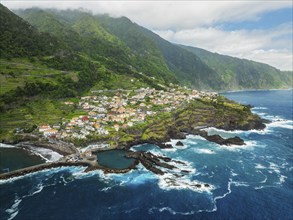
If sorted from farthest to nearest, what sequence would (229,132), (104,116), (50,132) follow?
(229,132), (104,116), (50,132)

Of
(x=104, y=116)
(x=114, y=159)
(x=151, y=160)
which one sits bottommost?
(x=114, y=159)

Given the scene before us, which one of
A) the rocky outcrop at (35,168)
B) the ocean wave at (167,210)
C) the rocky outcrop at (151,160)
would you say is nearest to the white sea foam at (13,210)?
the rocky outcrop at (35,168)

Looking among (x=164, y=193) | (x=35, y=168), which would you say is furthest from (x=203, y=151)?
(x=35, y=168)

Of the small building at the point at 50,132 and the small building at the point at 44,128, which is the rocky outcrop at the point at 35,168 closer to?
the small building at the point at 50,132

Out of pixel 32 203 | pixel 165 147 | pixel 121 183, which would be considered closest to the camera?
pixel 32 203

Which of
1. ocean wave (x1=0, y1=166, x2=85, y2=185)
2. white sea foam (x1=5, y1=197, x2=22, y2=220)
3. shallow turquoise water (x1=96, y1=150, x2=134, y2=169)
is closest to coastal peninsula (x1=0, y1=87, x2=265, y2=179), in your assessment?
ocean wave (x1=0, y1=166, x2=85, y2=185)

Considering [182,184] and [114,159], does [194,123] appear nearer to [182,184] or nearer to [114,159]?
[114,159]

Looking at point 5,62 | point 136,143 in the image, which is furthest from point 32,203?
point 5,62

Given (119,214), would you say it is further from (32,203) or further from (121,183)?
(32,203)
